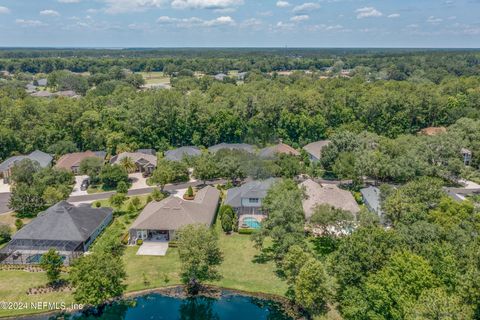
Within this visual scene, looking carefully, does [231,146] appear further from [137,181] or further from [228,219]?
[228,219]

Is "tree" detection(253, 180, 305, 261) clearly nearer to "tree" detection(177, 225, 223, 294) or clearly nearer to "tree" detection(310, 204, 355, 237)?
→ "tree" detection(310, 204, 355, 237)

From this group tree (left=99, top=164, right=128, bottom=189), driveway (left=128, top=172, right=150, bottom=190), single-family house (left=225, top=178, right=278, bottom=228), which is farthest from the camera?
driveway (left=128, top=172, right=150, bottom=190)

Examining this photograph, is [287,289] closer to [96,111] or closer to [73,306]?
[73,306]

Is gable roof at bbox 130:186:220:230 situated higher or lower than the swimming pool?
higher

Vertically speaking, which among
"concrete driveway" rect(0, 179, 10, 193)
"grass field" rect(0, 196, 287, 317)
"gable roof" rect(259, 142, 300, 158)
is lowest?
"grass field" rect(0, 196, 287, 317)

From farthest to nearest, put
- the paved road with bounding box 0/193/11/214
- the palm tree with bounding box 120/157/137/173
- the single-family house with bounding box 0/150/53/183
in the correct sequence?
the palm tree with bounding box 120/157/137/173 → the single-family house with bounding box 0/150/53/183 → the paved road with bounding box 0/193/11/214

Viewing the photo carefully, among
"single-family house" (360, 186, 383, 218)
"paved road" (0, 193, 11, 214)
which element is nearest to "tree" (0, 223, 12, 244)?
"paved road" (0, 193, 11, 214)

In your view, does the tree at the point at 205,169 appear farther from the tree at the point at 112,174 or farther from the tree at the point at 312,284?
the tree at the point at 312,284

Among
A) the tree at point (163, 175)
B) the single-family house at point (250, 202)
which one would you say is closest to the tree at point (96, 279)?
the single-family house at point (250, 202)

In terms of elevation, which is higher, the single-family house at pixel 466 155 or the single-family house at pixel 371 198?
the single-family house at pixel 466 155
